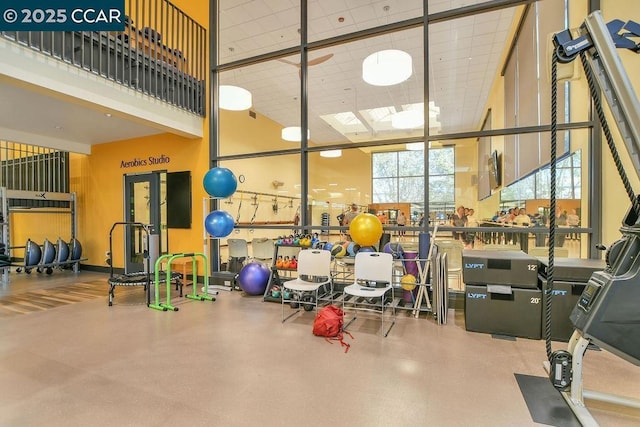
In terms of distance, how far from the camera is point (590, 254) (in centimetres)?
409

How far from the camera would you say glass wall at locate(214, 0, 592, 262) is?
184 inches

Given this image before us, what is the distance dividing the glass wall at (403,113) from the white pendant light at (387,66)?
0.02m

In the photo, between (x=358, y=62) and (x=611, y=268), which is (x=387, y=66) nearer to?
(x=358, y=62)

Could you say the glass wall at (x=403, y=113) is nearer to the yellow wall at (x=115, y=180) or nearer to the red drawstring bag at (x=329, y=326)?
the yellow wall at (x=115, y=180)

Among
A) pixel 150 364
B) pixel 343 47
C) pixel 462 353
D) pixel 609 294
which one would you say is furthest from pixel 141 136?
pixel 609 294

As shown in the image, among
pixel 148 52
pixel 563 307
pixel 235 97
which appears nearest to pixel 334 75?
pixel 235 97

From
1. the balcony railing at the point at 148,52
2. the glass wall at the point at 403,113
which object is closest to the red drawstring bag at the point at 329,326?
the glass wall at the point at 403,113

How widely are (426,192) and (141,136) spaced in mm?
6276

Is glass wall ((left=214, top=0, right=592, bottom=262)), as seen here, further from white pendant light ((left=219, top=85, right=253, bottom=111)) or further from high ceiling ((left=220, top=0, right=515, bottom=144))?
white pendant light ((left=219, top=85, right=253, bottom=111))

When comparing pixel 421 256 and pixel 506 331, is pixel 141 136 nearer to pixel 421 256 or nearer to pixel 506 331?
pixel 421 256

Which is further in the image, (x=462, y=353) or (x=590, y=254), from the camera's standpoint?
(x=590, y=254)

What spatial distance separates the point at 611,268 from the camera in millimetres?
2088

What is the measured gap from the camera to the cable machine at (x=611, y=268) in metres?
1.90

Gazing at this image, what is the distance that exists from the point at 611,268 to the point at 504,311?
161 centimetres
